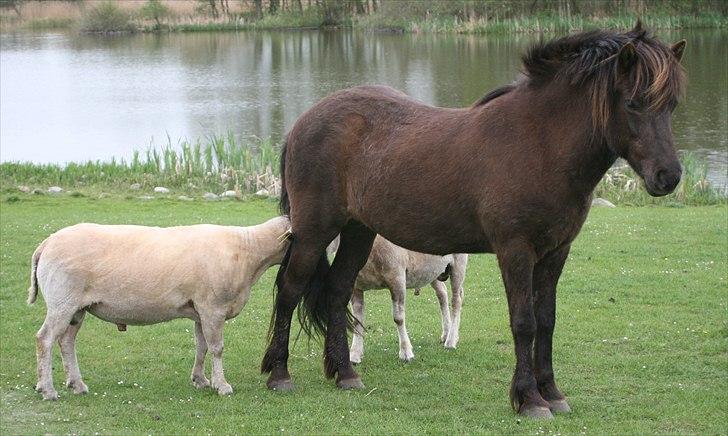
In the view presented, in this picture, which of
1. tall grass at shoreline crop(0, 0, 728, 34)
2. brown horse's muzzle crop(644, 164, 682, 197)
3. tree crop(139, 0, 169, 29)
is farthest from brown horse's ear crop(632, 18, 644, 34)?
tree crop(139, 0, 169, 29)

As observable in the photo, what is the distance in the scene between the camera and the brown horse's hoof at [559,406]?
258 inches

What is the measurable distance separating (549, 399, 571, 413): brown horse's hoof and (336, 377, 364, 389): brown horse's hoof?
1.50 m

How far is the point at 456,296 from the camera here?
877cm

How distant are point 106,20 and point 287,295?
204 ft

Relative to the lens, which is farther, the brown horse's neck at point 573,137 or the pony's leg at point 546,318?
the pony's leg at point 546,318

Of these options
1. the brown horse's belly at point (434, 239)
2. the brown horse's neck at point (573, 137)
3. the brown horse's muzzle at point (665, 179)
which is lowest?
the brown horse's belly at point (434, 239)

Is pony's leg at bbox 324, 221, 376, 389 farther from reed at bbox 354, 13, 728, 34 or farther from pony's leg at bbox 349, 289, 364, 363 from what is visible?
reed at bbox 354, 13, 728, 34

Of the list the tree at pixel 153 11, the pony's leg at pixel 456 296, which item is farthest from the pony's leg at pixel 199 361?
the tree at pixel 153 11

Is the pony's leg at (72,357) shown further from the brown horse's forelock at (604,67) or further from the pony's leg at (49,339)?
the brown horse's forelock at (604,67)

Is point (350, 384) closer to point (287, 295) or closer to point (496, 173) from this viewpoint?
point (287, 295)

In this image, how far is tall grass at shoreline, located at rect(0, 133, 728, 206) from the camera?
17.7 m

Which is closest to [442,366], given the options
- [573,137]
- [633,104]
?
[573,137]

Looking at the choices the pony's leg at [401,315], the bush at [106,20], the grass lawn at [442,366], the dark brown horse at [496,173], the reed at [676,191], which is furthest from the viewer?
the bush at [106,20]

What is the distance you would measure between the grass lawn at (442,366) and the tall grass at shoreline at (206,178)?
5.54m
